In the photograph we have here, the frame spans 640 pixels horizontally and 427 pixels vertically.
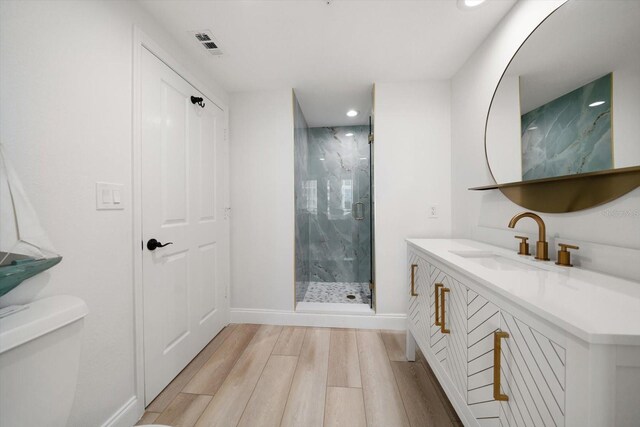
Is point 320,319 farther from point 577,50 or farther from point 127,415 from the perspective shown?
point 577,50

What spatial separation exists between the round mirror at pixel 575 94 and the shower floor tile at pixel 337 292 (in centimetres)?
205

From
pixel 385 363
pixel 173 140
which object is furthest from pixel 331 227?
pixel 173 140

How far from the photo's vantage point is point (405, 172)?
228cm

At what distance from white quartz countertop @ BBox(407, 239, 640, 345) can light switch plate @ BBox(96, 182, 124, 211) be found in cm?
168

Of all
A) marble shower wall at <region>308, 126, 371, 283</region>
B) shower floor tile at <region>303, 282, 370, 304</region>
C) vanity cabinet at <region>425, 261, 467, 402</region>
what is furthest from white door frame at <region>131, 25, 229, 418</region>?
marble shower wall at <region>308, 126, 371, 283</region>

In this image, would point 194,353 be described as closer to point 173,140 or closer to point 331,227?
point 173,140

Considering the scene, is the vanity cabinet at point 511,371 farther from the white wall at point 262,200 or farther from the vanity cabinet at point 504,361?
the white wall at point 262,200

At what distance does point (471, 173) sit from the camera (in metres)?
1.89

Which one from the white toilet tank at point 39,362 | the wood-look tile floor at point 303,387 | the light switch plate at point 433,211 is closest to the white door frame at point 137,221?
the wood-look tile floor at point 303,387

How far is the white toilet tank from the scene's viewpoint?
2.16 ft

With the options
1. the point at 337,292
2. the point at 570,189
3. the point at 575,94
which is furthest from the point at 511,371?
the point at 337,292

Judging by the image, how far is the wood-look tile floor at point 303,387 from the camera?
4.37 ft

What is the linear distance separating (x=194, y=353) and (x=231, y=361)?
0.30m

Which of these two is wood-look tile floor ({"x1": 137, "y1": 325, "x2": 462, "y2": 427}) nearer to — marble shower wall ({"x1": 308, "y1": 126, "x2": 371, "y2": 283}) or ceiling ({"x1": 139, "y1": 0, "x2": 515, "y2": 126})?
marble shower wall ({"x1": 308, "y1": 126, "x2": 371, "y2": 283})
